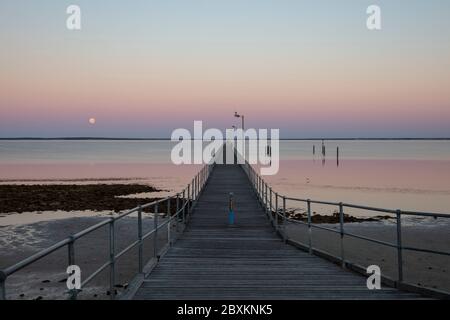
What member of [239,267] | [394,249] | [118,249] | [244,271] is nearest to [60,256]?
[118,249]

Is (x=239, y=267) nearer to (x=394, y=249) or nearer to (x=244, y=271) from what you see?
(x=244, y=271)

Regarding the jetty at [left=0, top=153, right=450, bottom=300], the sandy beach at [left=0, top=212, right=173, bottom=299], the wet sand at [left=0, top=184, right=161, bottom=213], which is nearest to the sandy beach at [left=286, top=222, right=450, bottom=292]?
the jetty at [left=0, top=153, right=450, bottom=300]

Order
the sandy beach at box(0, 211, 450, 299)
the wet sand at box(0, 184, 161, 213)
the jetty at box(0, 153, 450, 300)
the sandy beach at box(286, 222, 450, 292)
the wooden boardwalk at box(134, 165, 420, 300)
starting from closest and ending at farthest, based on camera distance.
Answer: the jetty at box(0, 153, 450, 300) → the wooden boardwalk at box(134, 165, 420, 300) → the sandy beach at box(0, 211, 450, 299) → the sandy beach at box(286, 222, 450, 292) → the wet sand at box(0, 184, 161, 213)

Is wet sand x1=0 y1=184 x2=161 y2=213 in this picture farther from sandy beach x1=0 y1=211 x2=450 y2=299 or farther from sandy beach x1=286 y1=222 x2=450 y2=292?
sandy beach x1=286 y1=222 x2=450 y2=292

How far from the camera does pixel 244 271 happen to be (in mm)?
8039

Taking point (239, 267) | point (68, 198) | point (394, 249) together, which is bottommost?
point (394, 249)

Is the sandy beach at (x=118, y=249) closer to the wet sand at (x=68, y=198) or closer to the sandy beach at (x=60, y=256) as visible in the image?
the sandy beach at (x=60, y=256)

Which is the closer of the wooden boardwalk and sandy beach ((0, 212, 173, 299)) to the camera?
the wooden boardwalk

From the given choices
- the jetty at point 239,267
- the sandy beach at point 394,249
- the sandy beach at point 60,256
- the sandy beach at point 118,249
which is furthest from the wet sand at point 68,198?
the jetty at point 239,267

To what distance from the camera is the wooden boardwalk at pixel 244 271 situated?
6.34m

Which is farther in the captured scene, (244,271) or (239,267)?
(239,267)

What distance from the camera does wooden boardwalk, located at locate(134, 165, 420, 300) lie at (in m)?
6.34

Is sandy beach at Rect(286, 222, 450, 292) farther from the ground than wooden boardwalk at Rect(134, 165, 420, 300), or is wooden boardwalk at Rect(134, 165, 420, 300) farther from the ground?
wooden boardwalk at Rect(134, 165, 420, 300)
